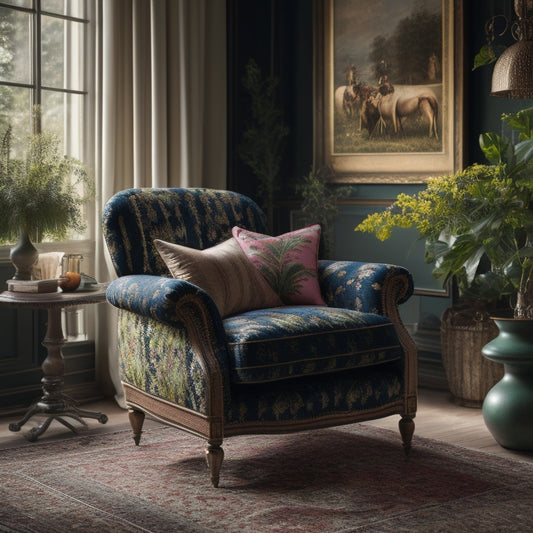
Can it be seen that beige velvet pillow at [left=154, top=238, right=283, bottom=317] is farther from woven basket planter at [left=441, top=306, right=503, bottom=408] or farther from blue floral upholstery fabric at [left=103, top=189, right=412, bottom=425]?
woven basket planter at [left=441, top=306, right=503, bottom=408]

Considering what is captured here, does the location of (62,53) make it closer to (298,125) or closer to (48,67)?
(48,67)

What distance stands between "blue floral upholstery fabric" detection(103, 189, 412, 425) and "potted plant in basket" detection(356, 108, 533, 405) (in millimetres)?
412

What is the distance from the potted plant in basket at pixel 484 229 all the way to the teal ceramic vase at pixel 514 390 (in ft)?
0.41

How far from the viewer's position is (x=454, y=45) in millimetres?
4387

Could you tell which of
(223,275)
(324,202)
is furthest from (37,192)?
(324,202)

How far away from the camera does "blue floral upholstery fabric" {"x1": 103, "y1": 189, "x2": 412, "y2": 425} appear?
291 cm

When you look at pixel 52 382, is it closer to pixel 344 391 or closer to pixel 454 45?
pixel 344 391

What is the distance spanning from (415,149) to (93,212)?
1.70m

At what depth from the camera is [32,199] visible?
12.3ft

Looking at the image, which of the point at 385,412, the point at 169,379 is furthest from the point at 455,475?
the point at 169,379

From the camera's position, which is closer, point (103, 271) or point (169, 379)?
point (169, 379)

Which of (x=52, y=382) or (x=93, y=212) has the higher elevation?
(x=93, y=212)

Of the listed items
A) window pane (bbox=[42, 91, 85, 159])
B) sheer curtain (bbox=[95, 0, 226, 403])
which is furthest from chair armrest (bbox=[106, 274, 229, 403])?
window pane (bbox=[42, 91, 85, 159])

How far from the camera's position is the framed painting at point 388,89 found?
4438 mm
